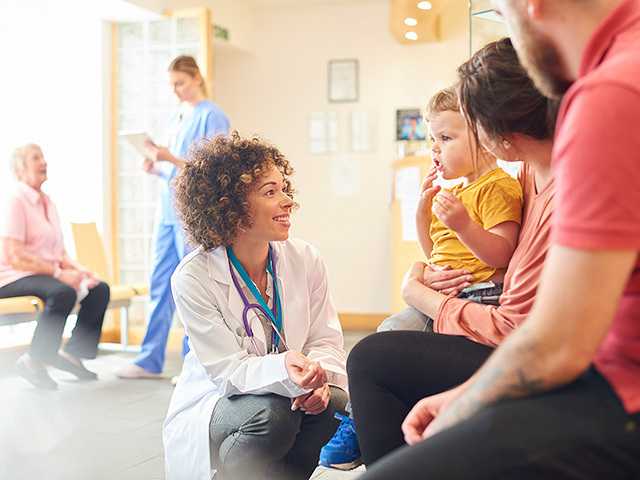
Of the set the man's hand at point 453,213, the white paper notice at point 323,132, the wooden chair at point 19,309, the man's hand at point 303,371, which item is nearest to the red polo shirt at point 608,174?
the man's hand at point 453,213

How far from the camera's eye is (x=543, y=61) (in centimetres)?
110

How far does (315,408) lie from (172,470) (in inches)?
15.3

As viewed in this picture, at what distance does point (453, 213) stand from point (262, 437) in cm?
69

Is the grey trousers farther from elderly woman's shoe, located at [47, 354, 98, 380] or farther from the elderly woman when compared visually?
elderly woman's shoe, located at [47, 354, 98, 380]

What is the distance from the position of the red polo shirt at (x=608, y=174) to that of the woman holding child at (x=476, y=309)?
1.84 ft

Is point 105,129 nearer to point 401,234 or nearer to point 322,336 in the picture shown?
point 401,234

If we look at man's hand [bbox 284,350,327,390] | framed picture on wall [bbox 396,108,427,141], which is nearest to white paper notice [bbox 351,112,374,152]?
framed picture on wall [bbox 396,108,427,141]

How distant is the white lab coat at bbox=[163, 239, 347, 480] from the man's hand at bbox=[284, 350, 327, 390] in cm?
2

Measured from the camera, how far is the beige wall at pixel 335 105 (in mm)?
6785

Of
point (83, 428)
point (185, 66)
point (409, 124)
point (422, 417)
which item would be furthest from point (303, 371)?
point (409, 124)

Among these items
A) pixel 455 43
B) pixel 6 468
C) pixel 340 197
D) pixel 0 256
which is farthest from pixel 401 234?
pixel 6 468

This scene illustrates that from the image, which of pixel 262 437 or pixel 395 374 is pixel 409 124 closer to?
pixel 262 437

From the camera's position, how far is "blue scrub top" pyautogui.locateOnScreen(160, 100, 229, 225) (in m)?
4.27

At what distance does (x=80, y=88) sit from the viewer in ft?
19.3
